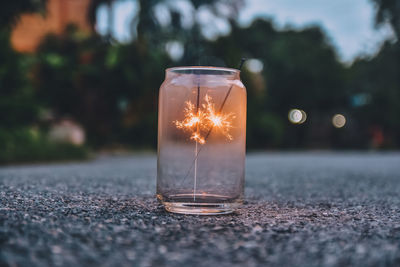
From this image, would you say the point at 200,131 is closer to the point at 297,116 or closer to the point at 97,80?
the point at 97,80

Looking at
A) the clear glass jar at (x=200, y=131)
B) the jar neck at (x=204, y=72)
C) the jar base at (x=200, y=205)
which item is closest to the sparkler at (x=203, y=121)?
the clear glass jar at (x=200, y=131)

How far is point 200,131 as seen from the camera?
2.55 meters

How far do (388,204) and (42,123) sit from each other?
8.60 m

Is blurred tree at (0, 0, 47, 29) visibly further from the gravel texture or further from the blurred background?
the gravel texture

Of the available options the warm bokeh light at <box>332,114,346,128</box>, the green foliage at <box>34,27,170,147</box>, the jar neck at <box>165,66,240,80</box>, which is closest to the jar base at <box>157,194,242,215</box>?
the jar neck at <box>165,66,240,80</box>

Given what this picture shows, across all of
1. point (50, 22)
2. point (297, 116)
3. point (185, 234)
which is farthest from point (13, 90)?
point (297, 116)

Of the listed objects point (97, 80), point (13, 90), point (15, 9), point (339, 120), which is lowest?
point (13, 90)

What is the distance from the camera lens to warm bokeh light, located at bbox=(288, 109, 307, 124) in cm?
2572

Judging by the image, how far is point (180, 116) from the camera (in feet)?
8.36

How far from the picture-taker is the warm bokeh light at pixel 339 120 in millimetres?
26641

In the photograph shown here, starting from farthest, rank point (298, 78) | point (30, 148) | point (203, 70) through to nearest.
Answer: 1. point (298, 78)
2. point (30, 148)
3. point (203, 70)

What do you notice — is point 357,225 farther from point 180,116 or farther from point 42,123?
point 42,123

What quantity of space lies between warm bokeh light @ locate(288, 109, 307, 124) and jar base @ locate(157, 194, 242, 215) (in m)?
23.7

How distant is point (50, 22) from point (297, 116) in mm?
17603
